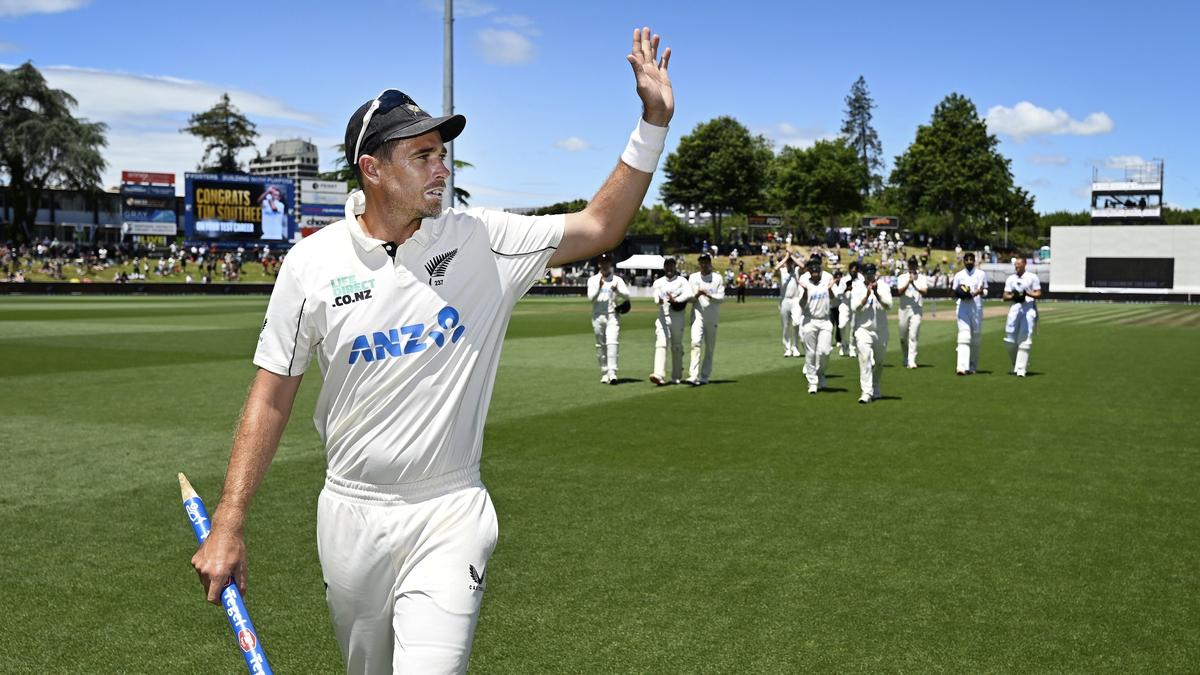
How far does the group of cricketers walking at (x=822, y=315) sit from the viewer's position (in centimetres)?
1664

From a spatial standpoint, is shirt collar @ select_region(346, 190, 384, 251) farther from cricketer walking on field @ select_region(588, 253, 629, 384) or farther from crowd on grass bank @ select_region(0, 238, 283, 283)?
crowd on grass bank @ select_region(0, 238, 283, 283)

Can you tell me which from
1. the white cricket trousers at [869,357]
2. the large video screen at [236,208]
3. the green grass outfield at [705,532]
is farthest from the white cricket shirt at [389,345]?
the large video screen at [236,208]

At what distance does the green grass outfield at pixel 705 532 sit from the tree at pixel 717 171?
329ft

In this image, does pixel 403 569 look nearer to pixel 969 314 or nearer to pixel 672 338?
pixel 672 338

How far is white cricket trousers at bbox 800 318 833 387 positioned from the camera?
674 inches

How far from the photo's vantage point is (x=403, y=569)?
10.6 feet

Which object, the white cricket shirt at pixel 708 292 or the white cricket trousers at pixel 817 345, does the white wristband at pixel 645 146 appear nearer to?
the white cricket trousers at pixel 817 345

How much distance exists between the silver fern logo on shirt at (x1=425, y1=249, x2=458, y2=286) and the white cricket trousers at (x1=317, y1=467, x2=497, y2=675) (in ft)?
1.99

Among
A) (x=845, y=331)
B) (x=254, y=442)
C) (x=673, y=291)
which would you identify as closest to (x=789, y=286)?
(x=845, y=331)

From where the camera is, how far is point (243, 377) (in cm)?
1919

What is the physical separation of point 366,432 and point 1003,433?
37.1 ft

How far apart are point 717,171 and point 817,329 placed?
330 feet

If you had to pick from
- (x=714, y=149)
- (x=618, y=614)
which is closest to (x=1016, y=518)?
(x=618, y=614)

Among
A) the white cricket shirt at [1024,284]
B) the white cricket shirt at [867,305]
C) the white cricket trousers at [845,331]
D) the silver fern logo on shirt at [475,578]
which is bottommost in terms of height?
the white cricket trousers at [845,331]
